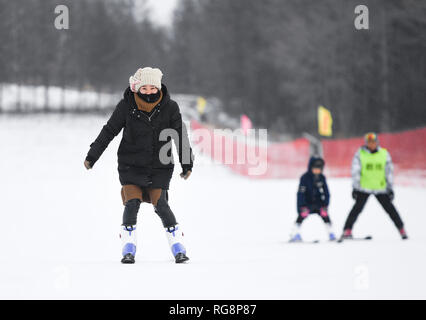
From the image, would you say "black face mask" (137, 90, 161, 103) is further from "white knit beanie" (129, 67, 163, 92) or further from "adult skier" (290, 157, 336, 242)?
"adult skier" (290, 157, 336, 242)

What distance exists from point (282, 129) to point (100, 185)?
3696 cm

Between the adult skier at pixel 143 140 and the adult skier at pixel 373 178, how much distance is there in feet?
14.5

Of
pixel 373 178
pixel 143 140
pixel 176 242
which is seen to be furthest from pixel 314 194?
pixel 143 140

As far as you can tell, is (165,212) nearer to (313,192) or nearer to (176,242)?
(176,242)

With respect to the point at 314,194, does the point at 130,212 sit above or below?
above

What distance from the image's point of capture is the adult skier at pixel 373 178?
33.2 ft

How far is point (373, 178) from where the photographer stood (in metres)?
10.1

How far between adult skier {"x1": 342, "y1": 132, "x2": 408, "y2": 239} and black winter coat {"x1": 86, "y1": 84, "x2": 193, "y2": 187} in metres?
4.51

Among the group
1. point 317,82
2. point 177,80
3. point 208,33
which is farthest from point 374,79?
point 177,80

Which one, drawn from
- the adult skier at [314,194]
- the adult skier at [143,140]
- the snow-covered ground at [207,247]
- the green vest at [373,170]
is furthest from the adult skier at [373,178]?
the adult skier at [143,140]

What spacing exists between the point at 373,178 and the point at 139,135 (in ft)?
16.0

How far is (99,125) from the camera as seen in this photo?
152 ft

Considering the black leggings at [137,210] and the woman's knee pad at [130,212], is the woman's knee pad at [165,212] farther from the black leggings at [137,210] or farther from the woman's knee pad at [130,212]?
the woman's knee pad at [130,212]

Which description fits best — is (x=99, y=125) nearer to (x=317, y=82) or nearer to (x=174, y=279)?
(x=317, y=82)
